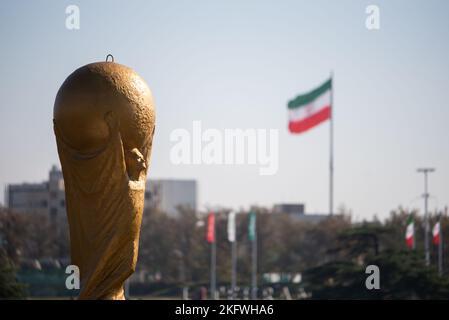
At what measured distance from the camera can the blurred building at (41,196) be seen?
78.1m

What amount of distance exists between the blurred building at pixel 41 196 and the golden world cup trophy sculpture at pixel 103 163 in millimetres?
60560

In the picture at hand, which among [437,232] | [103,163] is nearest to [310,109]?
[437,232]

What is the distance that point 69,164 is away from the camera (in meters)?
14.7

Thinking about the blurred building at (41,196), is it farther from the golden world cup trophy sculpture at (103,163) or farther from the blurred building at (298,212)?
the golden world cup trophy sculpture at (103,163)

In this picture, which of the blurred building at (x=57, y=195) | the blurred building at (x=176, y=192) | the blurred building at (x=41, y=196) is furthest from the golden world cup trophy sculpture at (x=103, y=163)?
the blurred building at (x=176, y=192)

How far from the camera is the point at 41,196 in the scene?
82.6m

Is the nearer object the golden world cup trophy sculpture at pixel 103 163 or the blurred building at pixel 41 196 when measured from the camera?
the golden world cup trophy sculpture at pixel 103 163

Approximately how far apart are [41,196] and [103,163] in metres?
69.3

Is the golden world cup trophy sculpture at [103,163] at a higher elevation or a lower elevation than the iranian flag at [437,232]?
higher

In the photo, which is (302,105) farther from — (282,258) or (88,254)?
(88,254)

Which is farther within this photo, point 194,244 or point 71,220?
point 194,244
